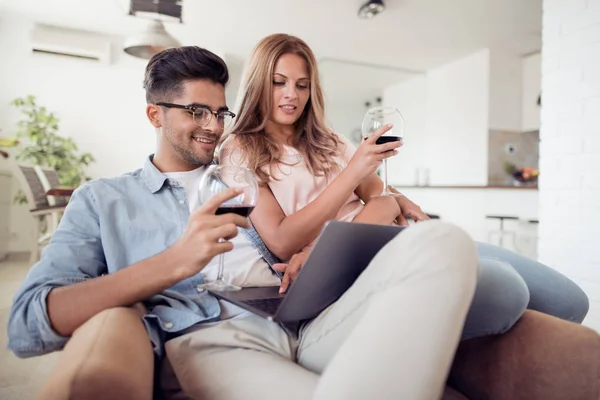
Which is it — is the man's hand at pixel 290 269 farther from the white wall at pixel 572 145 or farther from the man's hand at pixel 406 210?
the white wall at pixel 572 145

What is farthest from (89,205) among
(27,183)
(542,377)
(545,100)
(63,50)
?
(63,50)

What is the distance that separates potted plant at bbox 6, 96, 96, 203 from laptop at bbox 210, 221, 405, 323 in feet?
17.0

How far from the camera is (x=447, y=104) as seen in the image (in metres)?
6.68

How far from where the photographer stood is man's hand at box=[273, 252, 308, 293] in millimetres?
1096

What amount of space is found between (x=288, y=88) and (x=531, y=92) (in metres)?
5.56

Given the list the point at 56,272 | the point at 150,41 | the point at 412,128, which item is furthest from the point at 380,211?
the point at 412,128

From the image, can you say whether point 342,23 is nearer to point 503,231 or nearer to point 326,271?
point 503,231

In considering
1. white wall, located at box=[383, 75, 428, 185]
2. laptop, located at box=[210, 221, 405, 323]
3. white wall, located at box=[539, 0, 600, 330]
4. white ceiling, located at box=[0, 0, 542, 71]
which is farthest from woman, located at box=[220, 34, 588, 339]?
white wall, located at box=[383, 75, 428, 185]

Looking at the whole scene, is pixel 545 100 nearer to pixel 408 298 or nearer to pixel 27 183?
pixel 408 298

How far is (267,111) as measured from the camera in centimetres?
155

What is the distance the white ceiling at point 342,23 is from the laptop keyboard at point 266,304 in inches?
172

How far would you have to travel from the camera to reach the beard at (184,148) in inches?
52.1

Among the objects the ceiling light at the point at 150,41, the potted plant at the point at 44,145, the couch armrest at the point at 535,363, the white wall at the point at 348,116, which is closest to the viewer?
the couch armrest at the point at 535,363

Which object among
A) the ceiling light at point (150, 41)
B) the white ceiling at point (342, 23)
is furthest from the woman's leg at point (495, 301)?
the white ceiling at point (342, 23)
